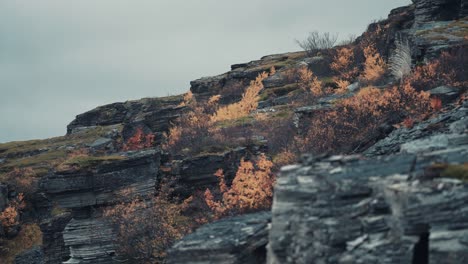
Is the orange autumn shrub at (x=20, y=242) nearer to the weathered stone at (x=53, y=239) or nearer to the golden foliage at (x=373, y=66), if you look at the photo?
the weathered stone at (x=53, y=239)

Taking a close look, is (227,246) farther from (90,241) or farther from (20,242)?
(20,242)

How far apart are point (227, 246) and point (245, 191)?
2216 cm

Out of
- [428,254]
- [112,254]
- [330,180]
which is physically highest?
[330,180]

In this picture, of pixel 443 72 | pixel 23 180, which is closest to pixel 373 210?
pixel 443 72

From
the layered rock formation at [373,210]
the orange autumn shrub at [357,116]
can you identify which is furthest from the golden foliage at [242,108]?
the layered rock formation at [373,210]

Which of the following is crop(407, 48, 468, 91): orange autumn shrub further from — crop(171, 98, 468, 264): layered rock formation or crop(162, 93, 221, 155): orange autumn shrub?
crop(171, 98, 468, 264): layered rock formation

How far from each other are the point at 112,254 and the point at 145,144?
38.0 m

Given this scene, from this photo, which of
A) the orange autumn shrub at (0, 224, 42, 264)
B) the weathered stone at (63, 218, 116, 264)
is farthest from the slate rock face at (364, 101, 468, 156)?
the orange autumn shrub at (0, 224, 42, 264)

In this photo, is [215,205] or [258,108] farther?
[258,108]

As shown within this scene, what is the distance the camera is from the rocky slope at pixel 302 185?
2472cm

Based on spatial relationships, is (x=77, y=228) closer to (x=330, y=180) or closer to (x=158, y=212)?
(x=158, y=212)

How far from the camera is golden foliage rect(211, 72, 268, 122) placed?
102 metres

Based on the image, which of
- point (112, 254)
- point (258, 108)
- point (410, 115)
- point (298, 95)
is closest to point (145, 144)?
point (258, 108)

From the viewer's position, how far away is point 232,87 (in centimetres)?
12762
